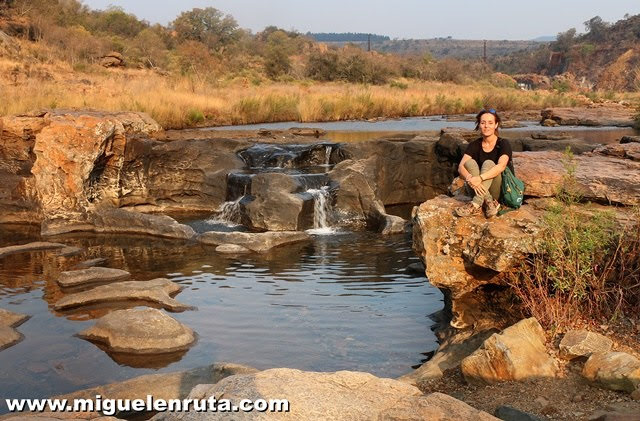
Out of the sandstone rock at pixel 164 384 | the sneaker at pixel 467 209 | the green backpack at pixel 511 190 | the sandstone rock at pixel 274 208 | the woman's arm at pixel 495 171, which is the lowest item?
the sandstone rock at pixel 164 384

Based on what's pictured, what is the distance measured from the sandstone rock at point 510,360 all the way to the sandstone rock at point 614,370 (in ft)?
0.97

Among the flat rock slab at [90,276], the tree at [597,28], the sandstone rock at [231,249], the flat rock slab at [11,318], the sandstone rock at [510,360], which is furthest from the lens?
the tree at [597,28]

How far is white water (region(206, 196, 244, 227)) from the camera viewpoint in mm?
13336

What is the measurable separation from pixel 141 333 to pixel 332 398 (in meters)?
3.51

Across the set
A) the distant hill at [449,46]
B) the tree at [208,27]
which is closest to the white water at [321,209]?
the tree at [208,27]

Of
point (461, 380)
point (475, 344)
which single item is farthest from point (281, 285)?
point (461, 380)

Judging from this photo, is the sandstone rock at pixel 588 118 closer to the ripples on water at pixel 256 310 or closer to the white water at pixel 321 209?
the white water at pixel 321 209

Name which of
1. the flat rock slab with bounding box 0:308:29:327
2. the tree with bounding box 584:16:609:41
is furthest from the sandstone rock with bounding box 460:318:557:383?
the tree with bounding box 584:16:609:41

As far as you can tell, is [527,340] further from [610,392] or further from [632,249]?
[632,249]

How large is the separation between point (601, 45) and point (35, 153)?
2869 inches

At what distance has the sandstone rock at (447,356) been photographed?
230 inches

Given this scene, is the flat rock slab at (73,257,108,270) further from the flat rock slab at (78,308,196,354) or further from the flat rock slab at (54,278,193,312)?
the flat rock slab at (78,308,196,354)

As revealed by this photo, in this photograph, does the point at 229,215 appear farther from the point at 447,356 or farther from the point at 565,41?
the point at 565,41

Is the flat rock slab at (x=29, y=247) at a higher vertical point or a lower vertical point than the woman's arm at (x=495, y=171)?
lower
